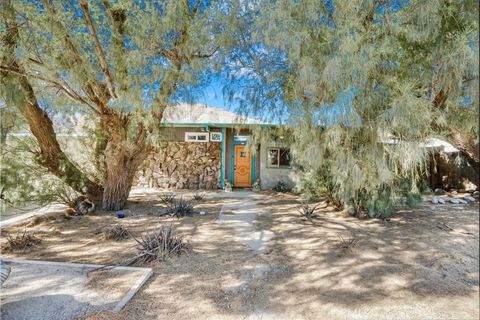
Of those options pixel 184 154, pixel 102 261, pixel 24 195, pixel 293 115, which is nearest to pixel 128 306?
pixel 102 261

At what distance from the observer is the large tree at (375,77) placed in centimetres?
230

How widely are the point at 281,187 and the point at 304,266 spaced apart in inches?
286

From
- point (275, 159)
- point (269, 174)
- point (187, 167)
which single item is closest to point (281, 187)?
point (269, 174)

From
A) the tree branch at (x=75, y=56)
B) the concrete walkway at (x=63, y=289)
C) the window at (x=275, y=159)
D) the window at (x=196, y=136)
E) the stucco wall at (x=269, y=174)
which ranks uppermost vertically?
the tree branch at (x=75, y=56)

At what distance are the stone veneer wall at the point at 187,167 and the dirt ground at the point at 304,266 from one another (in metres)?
5.60

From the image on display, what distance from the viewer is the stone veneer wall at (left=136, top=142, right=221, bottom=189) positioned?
11.6m

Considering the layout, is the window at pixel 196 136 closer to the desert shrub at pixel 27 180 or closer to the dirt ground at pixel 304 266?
the desert shrub at pixel 27 180

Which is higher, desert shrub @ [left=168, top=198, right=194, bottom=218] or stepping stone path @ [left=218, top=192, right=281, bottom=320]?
desert shrub @ [left=168, top=198, right=194, bottom=218]

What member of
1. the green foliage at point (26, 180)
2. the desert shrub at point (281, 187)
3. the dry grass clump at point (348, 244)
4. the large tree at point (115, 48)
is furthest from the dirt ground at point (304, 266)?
the desert shrub at point (281, 187)

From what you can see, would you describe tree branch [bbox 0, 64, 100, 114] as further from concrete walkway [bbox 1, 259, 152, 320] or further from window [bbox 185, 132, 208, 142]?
window [bbox 185, 132, 208, 142]

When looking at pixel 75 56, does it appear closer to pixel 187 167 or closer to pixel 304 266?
pixel 304 266

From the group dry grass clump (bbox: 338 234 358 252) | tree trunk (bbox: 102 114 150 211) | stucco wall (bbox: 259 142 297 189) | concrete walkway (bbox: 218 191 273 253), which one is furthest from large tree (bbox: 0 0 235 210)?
stucco wall (bbox: 259 142 297 189)

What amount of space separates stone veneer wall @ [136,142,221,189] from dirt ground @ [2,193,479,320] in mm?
5603

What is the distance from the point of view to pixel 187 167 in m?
11.7
